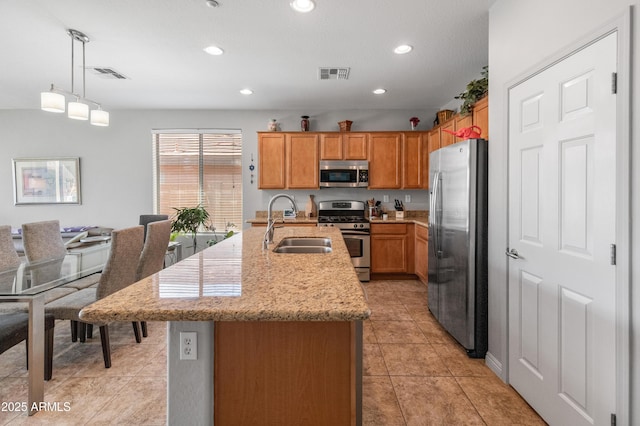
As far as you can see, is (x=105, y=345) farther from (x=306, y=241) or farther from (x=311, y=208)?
(x=311, y=208)

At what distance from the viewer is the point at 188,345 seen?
3.27ft

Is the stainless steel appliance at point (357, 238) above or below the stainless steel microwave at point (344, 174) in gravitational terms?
below

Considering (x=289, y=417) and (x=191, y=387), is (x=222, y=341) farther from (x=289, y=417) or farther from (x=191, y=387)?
(x=289, y=417)

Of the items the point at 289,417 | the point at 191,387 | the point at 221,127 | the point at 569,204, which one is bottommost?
the point at 289,417

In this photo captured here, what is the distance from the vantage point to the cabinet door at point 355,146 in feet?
15.8

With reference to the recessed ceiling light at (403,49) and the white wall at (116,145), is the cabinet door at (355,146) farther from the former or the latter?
the recessed ceiling light at (403,49)

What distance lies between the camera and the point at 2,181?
5094mm

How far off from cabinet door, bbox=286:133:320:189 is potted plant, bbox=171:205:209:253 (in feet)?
4.92

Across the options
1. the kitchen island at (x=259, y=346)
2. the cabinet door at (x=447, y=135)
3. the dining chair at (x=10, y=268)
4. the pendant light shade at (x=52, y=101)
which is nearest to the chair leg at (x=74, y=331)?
the dining chair at (x=10, y=268)

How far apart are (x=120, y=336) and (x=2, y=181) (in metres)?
4.50

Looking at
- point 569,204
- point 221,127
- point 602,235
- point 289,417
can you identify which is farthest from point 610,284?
point 221,127

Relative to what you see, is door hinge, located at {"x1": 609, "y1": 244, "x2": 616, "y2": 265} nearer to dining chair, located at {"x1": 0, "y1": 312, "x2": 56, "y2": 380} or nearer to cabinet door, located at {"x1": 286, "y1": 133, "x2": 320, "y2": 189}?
dining chair, located at {"x1": 0, "y1": 312, "x2": 56, "y2": 380}

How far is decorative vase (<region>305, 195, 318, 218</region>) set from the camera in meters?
5.04

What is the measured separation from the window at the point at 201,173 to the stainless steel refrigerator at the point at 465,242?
355cm
